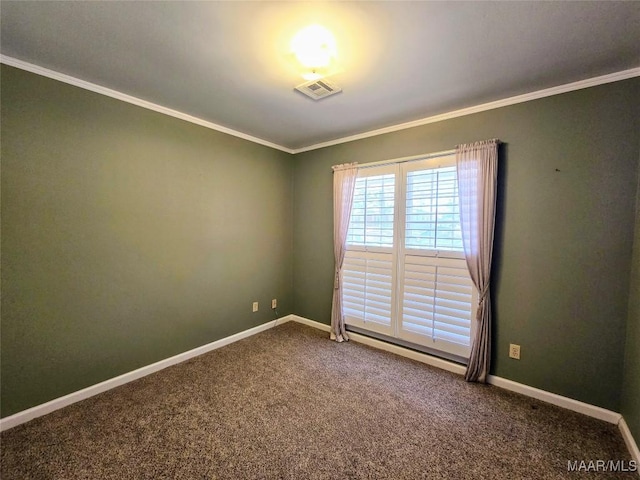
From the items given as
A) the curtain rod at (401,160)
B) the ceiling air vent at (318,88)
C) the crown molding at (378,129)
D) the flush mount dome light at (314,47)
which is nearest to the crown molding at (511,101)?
the crown molding at (378,129)

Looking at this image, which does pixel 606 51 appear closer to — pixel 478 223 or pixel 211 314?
pixel 478 223

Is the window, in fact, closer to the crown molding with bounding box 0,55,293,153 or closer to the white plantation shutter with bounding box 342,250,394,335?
the white plantation shutter with bounding box 342,250,394,335

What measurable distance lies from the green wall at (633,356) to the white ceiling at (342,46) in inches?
43.6

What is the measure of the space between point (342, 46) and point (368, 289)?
2.29 m

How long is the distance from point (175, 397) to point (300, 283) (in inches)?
77.5

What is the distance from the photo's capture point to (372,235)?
2982mm

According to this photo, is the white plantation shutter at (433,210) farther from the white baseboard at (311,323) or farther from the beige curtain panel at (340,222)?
the white baseboard at (311,323)

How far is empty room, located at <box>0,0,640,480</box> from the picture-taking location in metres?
1.48

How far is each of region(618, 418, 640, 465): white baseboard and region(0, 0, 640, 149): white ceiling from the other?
232cm

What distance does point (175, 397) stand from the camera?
2066mm

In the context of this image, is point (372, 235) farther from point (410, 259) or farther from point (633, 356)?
point (633, 356)

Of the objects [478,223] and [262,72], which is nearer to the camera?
[262,72]

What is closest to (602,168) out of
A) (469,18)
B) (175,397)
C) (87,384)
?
(469,18)

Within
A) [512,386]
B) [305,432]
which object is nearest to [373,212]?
[512,386]
